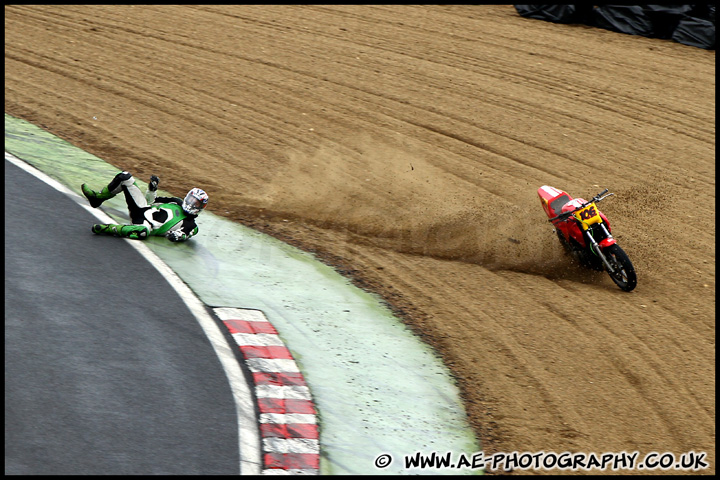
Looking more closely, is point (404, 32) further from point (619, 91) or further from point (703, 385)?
point (703, 385)

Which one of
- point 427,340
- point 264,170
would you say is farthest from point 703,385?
point 264,170

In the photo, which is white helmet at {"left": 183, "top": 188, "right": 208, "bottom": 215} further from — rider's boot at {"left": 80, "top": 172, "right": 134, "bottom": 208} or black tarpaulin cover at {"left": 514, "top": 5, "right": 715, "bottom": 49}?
black tarpaulin cover at {"left": 514, "top": 5, "right": 715, "bottom": 49}

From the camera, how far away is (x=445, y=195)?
1288 centimetres

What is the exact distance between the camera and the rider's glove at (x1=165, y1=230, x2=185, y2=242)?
1028 cm

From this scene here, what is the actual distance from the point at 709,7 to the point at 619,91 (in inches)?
181

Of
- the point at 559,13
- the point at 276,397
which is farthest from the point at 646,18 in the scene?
the point at 276,397

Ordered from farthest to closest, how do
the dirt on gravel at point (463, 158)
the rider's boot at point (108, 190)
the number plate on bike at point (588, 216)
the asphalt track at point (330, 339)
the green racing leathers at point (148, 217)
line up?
the number plate on bike at point (588, 216)
the green racing leathers at point (148, 217)
the rider's boot at point (108, 190)
the dirt on gravel at point (463, 158)
the asphalt track at point (330, 339)

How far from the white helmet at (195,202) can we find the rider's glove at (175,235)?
1.04ft

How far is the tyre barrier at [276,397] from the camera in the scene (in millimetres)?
6660

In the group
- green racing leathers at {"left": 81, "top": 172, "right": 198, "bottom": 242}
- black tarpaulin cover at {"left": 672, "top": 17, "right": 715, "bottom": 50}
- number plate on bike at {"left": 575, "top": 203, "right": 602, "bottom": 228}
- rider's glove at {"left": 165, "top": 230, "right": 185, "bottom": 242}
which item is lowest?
rider's glove at {"left": 165, "top": 230, "right": 185, "bottom": 242}

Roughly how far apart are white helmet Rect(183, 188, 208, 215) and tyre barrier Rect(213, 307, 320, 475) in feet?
6.29

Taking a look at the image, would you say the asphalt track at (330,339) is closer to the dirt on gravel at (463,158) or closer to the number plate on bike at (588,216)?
the dirt on gravel at (463,158)

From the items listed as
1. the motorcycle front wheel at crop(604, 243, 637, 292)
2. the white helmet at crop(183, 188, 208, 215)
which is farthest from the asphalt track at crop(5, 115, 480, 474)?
the motorcycle front wheel at crop(604, 243, 637, 292)

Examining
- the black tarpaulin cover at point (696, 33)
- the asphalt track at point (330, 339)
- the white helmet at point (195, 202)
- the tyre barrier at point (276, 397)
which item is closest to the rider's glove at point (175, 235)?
the asphalt track at point (330, 339)
